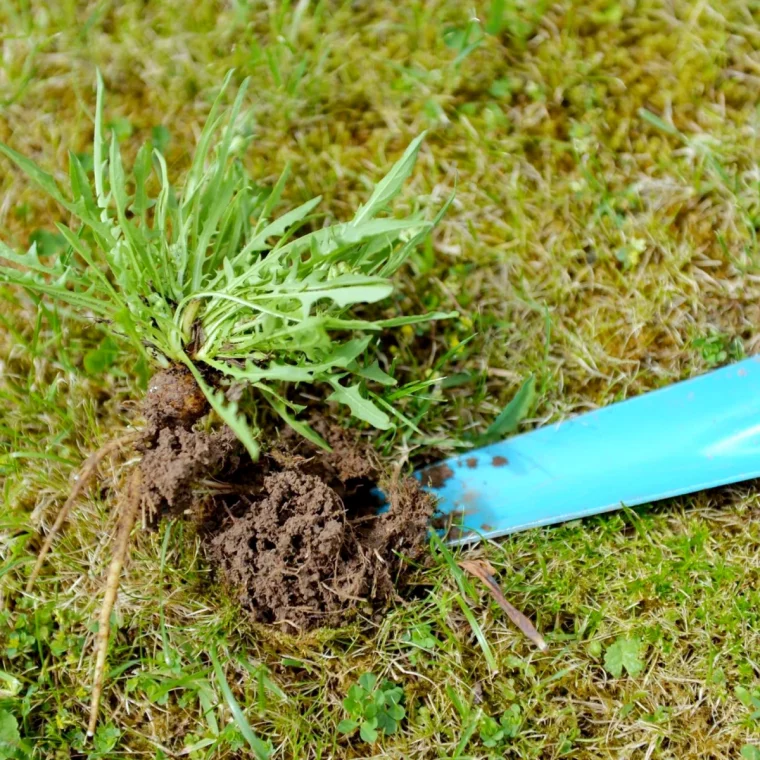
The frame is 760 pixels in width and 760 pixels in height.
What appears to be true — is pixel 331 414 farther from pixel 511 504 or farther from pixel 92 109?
pixel 92 109

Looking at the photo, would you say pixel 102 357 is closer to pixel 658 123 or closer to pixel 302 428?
pixel 302 428

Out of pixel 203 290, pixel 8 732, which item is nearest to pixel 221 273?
pixel 203 290

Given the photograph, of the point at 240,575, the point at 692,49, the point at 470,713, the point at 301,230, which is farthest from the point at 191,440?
the point at 692,49

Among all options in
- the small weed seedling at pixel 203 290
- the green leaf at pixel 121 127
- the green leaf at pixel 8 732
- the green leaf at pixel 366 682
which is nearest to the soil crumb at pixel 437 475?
the small weed seedling at pixel 203 290

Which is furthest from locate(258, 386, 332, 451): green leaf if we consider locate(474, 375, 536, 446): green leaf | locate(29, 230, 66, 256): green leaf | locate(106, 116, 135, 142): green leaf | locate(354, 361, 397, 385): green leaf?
locate(106, 116, 135, 142): green leaf

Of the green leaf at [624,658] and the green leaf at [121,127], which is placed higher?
the green leaf at [121,127]

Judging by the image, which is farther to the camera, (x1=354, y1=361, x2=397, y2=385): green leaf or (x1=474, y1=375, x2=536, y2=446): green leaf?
(x1=474, y1=375, x2=536, y2=446): green leaf

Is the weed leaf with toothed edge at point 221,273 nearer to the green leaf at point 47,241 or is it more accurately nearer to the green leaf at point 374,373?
the green leaf at point 374,373

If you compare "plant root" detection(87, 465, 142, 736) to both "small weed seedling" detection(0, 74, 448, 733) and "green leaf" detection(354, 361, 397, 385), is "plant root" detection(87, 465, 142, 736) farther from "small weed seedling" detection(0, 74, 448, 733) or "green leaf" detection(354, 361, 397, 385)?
"green leaf" detection(354, 361, 397, 385)
